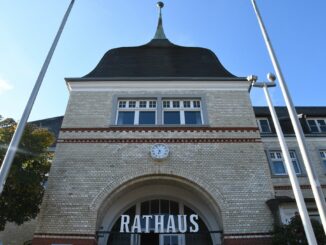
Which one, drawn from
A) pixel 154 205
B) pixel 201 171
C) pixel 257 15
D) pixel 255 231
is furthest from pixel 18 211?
pixel 257 15

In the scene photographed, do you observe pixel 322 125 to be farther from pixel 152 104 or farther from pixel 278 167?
pixel 152 104

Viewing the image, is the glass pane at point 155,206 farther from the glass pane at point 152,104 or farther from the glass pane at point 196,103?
the glass pane at point 196,103

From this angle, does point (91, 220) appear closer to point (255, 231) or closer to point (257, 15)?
point (255, 231)

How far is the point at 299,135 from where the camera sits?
966 centimetres

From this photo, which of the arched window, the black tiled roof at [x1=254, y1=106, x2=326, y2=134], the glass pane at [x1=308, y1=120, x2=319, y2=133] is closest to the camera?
the arched window

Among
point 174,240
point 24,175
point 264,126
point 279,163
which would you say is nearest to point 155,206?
point 174,240

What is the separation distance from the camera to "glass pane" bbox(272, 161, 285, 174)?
21.8m

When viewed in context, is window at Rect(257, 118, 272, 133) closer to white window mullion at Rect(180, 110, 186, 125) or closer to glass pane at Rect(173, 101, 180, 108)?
glass pane at Rect(173, 101, 180, 108)

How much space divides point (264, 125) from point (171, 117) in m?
10.6

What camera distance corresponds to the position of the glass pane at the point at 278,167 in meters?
21.8

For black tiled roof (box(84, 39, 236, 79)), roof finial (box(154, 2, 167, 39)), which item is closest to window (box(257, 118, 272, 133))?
black tiled roof (box(84, 39, 236, 79))

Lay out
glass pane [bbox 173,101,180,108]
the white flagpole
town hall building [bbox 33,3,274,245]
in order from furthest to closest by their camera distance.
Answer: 1. glass pane [bbox 173,101,180,108]
2. town hall building [bbox 33,3,274,245]
3. the white flagpole

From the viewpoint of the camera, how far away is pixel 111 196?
13797mm

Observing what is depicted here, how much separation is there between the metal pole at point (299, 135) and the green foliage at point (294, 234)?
10.1 feet
